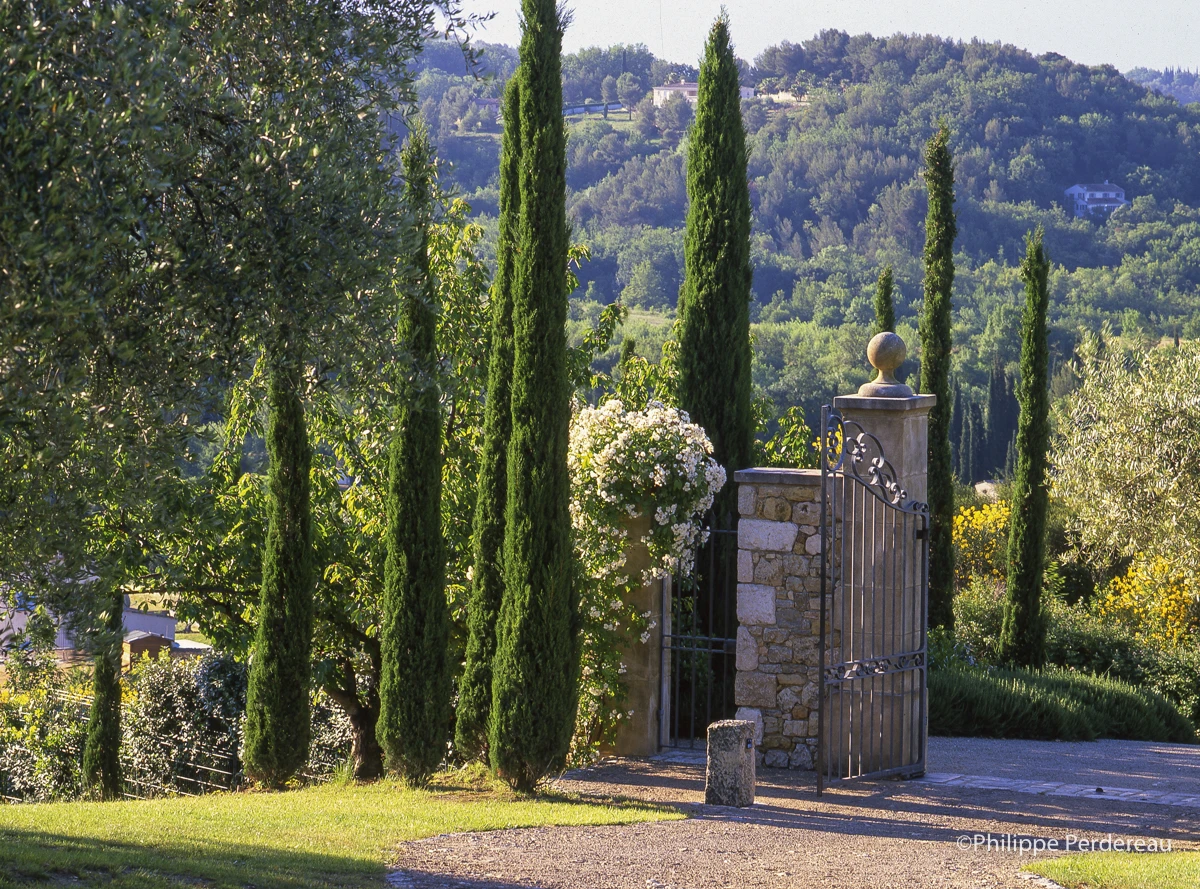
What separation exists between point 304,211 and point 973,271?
59.7 m

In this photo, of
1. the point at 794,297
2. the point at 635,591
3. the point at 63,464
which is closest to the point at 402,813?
the point at 635,591

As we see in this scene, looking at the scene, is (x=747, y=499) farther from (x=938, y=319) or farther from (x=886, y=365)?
(x=938, y=319)

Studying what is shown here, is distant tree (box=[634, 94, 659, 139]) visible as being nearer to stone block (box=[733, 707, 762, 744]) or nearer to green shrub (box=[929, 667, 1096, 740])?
green shrub (box=[929, 667, 1096, 740])

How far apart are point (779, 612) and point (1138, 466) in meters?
11.6

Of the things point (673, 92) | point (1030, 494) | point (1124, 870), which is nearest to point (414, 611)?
point (1124, 870)

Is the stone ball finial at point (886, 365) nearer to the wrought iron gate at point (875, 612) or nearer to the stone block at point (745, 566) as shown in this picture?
the wrought iron gate at point (875, 612)

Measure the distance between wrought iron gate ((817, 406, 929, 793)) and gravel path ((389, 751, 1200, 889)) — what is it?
323mm

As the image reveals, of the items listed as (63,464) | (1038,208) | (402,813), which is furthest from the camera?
(1038,208)

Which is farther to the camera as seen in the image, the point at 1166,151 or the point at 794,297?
the point at 1166,151

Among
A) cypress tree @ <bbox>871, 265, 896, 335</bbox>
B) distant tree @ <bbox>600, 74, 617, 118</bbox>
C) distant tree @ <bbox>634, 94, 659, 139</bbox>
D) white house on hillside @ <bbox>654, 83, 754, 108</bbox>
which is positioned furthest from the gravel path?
distant tree @ <bbox>600, 74, 617, 118</bbox>

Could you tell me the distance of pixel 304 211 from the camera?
491 centimetres

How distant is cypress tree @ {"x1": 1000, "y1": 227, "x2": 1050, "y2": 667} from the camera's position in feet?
54.5

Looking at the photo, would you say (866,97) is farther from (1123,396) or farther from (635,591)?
(635,591)

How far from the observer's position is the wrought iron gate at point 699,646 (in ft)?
32.3
